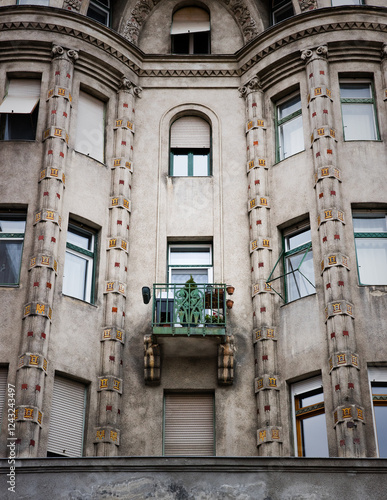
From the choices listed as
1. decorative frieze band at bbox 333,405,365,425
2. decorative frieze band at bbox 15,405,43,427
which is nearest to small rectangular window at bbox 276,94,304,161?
decorative frieze band at bbox 333,405,365,425

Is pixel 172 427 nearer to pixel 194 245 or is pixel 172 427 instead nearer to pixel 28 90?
pixel 194 245

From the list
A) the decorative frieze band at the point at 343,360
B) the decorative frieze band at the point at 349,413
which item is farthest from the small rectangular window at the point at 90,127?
the decorative frieze band at the point at 349,413

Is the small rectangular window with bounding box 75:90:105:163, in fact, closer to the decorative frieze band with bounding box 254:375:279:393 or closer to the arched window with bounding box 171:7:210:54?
the arched window with bounding box 171:7:210:54

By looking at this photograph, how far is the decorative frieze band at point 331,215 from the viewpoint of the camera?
22.0m

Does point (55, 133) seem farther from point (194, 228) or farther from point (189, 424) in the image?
point (189, 424)

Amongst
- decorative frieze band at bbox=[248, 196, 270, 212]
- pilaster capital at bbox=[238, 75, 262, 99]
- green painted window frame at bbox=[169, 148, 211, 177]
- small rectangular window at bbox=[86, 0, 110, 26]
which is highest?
small rectangular window at bbox=[86, 0, 110, 26]

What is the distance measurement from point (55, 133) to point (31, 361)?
251 inches

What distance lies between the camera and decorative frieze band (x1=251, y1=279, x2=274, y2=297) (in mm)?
22328

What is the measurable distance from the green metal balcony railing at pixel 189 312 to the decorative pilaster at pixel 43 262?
8.47 feet

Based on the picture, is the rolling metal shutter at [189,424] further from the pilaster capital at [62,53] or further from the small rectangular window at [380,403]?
the pilaster capital at [62,53]

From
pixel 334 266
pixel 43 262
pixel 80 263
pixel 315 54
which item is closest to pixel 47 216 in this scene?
pixel 43 262

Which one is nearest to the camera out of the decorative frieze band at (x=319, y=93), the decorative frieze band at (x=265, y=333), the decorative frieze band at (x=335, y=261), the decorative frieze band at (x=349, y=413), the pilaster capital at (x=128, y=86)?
the decorative frieze band at (x=349, y=413)

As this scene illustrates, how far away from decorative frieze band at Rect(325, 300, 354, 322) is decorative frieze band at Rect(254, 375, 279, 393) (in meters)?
1.86

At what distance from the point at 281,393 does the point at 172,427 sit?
2.67 m
